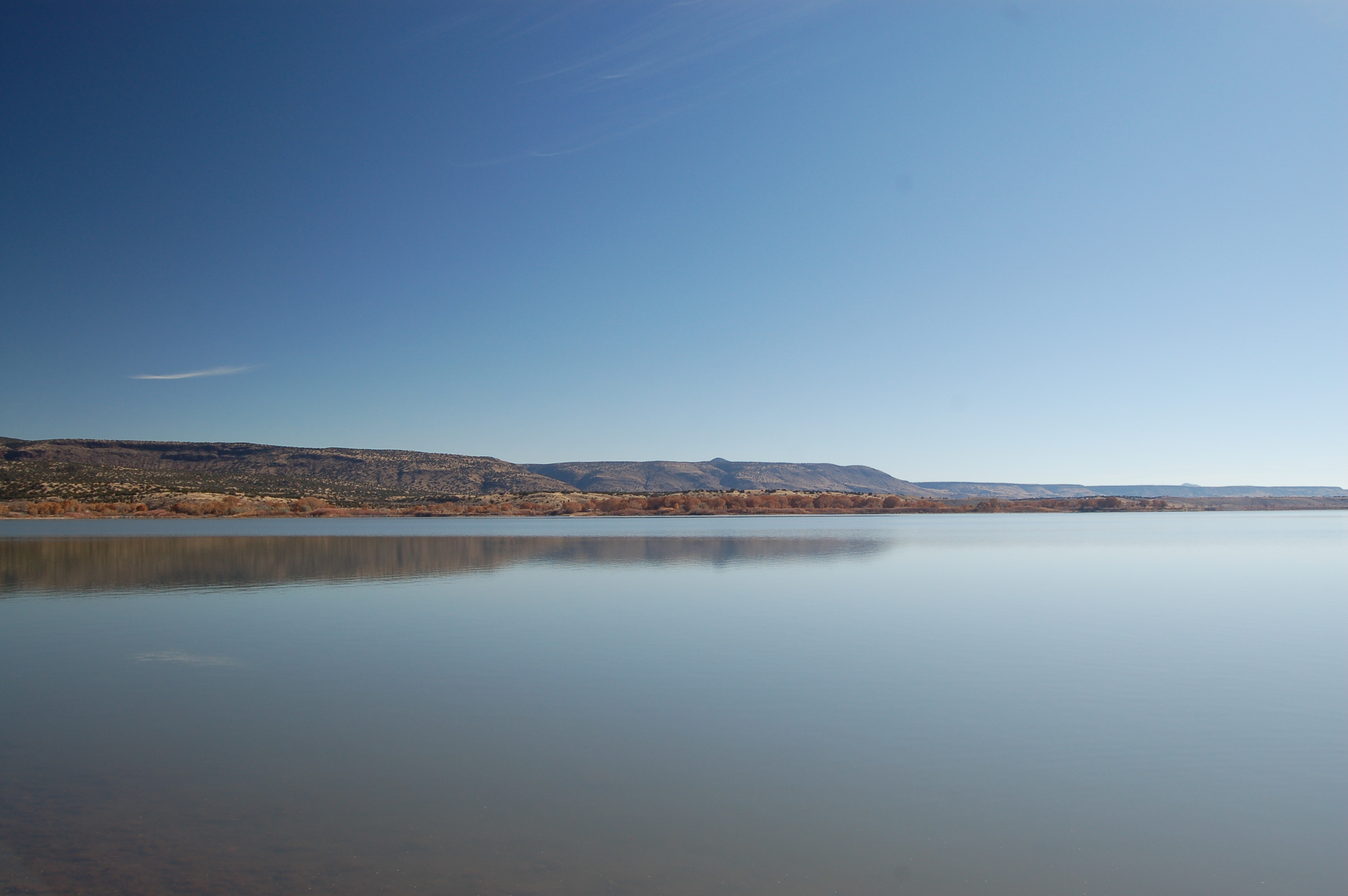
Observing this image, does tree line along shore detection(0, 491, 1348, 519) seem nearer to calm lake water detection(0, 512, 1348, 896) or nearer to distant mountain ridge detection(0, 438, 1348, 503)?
distant mountain ridge detection(0, 438, 1348, 503)

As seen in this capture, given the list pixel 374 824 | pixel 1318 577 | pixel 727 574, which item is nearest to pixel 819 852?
pixel 374 824

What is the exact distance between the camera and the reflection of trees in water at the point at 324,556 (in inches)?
906

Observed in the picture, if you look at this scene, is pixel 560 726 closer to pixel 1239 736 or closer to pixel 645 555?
pixel 1239 736

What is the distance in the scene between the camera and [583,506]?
100062 mm

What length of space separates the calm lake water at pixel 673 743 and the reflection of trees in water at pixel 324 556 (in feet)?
11.4

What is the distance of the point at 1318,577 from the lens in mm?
23547

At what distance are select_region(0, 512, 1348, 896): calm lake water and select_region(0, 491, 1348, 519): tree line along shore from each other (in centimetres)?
6529

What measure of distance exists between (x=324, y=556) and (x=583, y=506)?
68.6 metres

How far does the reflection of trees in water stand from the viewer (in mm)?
23016

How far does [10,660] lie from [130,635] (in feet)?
6.74

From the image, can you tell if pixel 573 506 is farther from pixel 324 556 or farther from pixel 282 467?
pixel 324 556

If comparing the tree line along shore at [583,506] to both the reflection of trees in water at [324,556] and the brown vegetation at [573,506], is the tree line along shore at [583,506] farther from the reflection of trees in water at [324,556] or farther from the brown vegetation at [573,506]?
the reflection of trees in water at [324,556]

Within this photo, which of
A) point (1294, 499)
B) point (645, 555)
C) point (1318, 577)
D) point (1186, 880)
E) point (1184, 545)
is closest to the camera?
point (1186, 880)

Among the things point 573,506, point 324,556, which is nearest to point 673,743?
point 324,556
